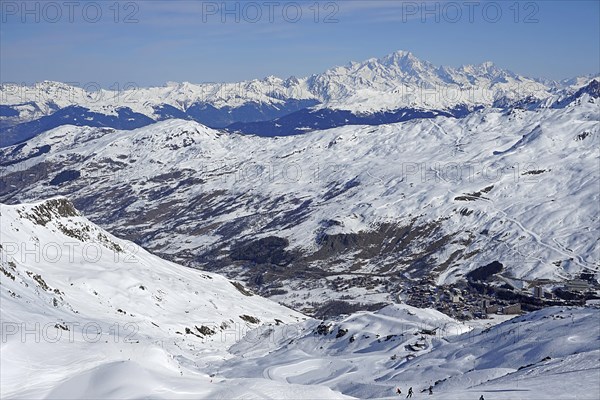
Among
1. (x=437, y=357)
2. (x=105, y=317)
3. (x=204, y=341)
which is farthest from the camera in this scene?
(x=204, y=341)

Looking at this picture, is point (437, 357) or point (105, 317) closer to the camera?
point (437, 357)

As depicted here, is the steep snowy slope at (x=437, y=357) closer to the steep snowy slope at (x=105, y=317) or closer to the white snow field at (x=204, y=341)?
the white snow field at (x=204, y=341)

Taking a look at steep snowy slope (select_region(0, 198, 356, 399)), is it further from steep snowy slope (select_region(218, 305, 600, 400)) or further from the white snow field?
steep snowy slope (select_region(218, 305, 600, 400))

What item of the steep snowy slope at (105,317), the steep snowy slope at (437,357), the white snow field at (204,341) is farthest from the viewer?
the steep snowy slope at (437,357)

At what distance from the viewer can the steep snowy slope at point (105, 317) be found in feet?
84.3

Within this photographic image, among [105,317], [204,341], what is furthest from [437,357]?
[204,341]

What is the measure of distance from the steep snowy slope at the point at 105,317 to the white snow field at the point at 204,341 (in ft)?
0.47

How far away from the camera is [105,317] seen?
67000 millimetres

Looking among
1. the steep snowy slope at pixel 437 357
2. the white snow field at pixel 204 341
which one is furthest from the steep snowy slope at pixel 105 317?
the steep snowy slope at pixel 437 357

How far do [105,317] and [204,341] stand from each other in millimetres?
14898

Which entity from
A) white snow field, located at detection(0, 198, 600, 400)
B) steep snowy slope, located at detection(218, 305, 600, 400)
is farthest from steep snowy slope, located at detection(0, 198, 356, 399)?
steep snowy slope, located at detection(218, 305, 600, 400)

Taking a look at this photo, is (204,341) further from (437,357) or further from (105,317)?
(437,357)

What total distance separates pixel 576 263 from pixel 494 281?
24643 mm

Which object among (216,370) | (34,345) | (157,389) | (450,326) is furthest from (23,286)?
(450,326)
